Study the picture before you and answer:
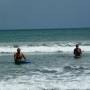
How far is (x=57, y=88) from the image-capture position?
48.6 feet

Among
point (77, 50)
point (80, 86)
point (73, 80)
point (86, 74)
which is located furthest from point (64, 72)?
point (77, 50)

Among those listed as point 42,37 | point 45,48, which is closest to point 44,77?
point 45,48

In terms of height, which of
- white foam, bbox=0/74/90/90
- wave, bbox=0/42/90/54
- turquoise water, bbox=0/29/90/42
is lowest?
white foam, bbox=0/74/90/90

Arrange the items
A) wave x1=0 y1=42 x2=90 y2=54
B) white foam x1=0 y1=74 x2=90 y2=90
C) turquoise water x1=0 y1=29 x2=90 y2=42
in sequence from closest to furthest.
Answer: white foam x1=0 y1=74 x2=90 y2=90
wave x1=0 y1=42 x2=90 y2=54
turquoise water x1=0 y1=29 x2=90 y2=42

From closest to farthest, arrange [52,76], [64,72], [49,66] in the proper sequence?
1. [52,76]
2. [64,72]
3. [49,66]

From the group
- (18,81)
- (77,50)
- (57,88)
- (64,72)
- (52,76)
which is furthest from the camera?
(77,50)

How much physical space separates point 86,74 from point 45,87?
3.60 m

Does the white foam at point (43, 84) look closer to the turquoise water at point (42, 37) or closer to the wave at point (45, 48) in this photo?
the wave at point (45, 48)

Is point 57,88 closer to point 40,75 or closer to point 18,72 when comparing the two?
point 40,75

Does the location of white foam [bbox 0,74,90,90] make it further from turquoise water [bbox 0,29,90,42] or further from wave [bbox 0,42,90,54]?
turquoise water [bbox 0,29,90,42]

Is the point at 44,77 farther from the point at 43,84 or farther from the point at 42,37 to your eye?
the point at 42,37

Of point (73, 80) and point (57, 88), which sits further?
point (73, 80)

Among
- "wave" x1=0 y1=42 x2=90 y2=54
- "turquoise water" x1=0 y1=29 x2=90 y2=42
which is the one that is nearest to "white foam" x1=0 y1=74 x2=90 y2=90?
"wave" x1=0 y1=42 x2=90 y2=54

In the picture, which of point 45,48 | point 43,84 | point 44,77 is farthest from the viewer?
point 45,48
